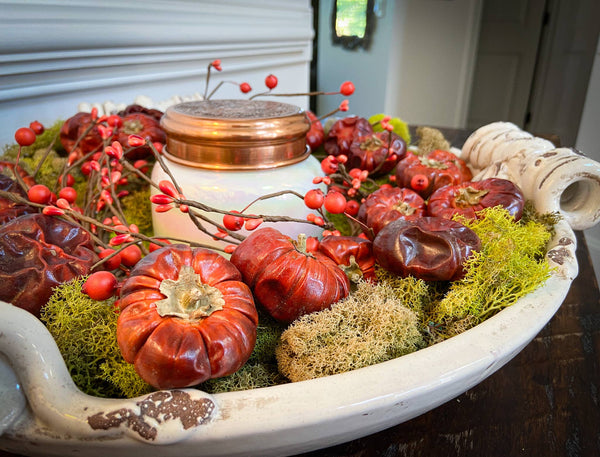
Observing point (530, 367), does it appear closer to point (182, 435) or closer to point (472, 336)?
point (472, 336)

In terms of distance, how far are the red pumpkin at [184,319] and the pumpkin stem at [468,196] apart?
37cm

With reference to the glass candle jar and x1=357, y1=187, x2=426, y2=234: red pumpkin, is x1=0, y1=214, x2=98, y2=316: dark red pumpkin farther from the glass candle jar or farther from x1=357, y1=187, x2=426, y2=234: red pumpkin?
x1=357, y1=187, x2=426, y2=234: red pumpkin

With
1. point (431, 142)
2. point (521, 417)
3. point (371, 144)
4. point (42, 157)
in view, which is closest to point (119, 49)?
point (42, 157)

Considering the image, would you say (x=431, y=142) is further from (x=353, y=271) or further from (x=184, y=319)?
(x=184, y=319)

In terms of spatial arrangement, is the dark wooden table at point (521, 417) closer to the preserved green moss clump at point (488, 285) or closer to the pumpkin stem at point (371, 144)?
the preserved green moss clump at point (488, 285)

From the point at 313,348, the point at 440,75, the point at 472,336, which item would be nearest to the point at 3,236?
the point at 313,348

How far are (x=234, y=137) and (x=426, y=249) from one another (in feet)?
0.95

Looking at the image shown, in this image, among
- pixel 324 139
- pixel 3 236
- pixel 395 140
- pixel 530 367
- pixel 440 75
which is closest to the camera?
pixel 3 236

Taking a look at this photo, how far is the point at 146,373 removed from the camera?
369 mm

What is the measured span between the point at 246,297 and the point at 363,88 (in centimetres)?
292

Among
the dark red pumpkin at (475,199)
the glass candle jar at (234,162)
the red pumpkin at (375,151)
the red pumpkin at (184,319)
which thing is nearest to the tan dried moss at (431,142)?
the red pumpkin at (375,151)

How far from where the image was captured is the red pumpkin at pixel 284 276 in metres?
0.46

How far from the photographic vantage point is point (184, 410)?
35cm

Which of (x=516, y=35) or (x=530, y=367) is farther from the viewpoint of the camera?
(x=516, y=35)
